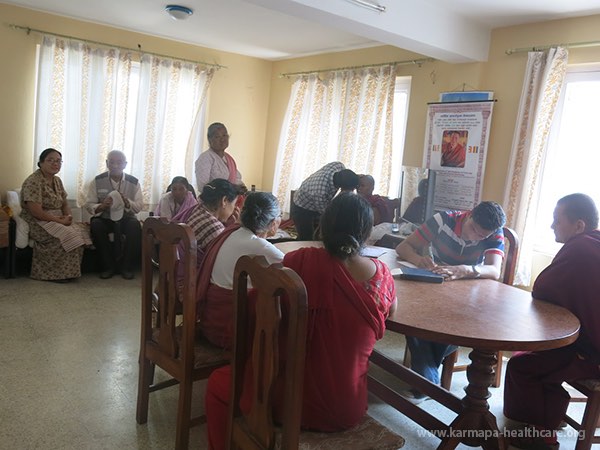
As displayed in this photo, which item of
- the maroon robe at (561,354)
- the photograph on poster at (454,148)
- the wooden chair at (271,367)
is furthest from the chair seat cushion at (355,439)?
the photograph on poster at (454,148)

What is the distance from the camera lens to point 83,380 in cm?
251

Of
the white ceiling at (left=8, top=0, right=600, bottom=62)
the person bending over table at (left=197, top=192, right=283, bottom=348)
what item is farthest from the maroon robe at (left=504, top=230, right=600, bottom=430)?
the white ceiling at (left=8, top=0, right=600, bottom=62)

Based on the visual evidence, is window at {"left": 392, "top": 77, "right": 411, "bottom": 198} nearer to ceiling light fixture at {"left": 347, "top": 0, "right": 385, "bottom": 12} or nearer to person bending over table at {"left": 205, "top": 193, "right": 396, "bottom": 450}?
ceiling light fixture at {"left": 347, "top": 0, "right": 385, "bottom": 12}

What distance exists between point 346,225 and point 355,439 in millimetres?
622

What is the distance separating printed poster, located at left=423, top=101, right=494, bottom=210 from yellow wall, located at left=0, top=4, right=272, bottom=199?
2.62 metres

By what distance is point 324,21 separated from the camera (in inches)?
119

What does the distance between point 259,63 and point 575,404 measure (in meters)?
4.97

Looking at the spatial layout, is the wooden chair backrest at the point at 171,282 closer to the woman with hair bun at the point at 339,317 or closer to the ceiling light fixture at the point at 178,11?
the woman with hair bun at the point at 339,317

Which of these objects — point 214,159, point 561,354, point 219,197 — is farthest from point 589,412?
point 214,159

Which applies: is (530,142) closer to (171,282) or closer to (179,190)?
(179,190)

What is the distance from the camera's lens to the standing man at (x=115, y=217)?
14.5ft

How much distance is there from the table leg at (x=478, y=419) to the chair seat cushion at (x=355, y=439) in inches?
21.2

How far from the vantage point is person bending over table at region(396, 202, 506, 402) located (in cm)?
243

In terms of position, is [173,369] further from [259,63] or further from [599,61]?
[259,63]
